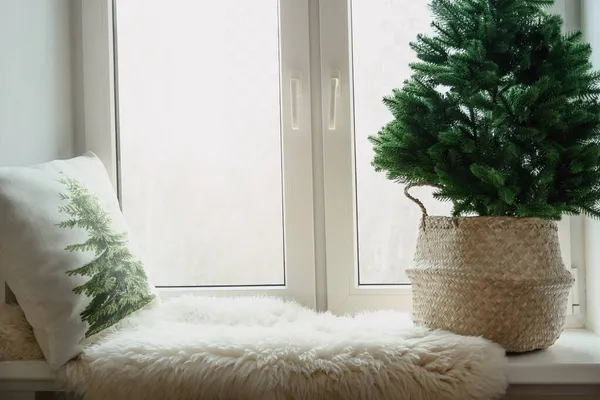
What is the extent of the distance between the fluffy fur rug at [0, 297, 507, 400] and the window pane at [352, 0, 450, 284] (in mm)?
380

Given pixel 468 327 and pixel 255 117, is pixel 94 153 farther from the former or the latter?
pixel 468 327

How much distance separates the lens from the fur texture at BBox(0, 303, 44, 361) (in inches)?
56.9

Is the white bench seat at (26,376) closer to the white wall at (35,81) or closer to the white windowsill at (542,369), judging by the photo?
the white windowsill at (542,369)

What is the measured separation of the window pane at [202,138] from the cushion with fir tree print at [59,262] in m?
0.31

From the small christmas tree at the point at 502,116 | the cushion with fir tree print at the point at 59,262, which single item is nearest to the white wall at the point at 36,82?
the cushion with fir tree print at the point at 59,262

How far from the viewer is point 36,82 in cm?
166

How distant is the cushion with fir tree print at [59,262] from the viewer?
1.40 meters

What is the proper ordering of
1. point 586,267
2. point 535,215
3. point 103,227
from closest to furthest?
point 535,215
point 103,227
point 586,267

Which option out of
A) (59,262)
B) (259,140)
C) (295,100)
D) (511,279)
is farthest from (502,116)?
(59,262)

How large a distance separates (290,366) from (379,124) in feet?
2.40

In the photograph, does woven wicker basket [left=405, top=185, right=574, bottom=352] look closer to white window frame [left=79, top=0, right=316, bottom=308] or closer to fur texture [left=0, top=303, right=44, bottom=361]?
white window frame [left=79, top=0, right=316, bottom=308]

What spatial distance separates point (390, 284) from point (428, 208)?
0.69 feet

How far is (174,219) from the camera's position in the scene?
185 centimetres

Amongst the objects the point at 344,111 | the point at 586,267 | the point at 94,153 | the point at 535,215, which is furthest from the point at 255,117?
the point at 586,267
